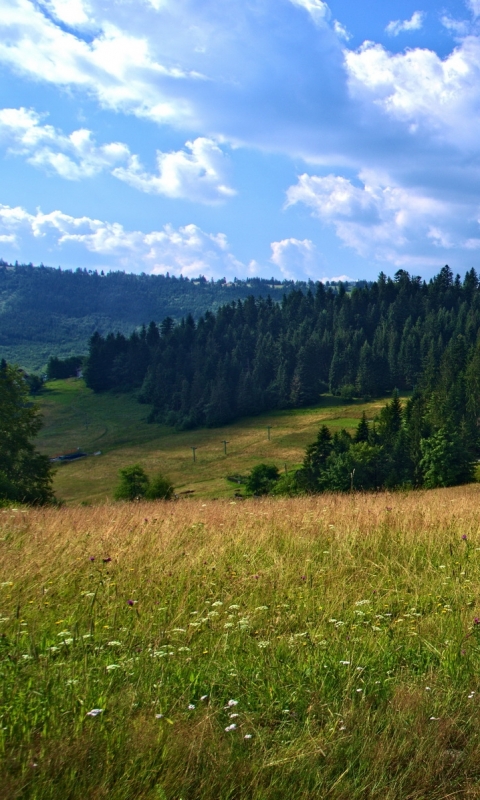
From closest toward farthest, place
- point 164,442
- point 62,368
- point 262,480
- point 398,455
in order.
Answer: point 398,455, point 262,480, point 164,442, point 62,368

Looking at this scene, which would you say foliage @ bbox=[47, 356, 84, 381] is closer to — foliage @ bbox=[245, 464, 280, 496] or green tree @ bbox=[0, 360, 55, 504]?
foliage @ bbox=[245, 464, 280, 496]

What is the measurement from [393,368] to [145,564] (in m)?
148

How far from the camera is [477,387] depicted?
94250 millimetres

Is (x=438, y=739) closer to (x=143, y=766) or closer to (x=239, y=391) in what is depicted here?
(x=143, y=766)

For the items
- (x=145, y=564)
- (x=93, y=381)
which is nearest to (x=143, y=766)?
(x=145, y=564)

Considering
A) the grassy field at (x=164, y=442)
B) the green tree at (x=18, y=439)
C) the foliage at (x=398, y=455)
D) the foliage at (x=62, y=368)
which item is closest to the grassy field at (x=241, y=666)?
the green tree at (x=18, y=439)

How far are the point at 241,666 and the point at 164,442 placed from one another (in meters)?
120

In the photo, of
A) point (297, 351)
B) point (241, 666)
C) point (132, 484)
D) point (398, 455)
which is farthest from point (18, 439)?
point (297, 351)

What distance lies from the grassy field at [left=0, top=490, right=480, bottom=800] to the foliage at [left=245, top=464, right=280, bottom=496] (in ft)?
225

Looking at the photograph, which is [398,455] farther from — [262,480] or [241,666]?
[241,666]

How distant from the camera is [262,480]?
79688 mm

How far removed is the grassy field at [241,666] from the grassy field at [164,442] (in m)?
71.2

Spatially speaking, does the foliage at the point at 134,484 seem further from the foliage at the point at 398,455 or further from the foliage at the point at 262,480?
the foliage at the point at 398,455

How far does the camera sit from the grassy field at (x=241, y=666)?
2.92 metres
